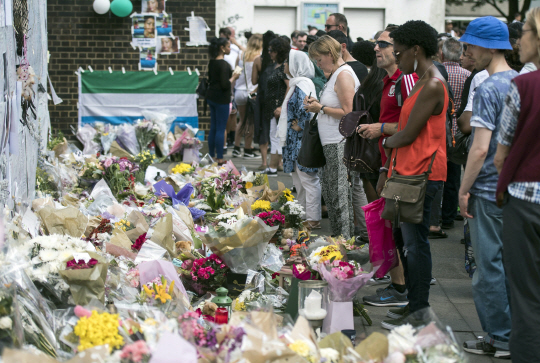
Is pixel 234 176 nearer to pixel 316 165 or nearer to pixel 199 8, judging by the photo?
pixel 316 165

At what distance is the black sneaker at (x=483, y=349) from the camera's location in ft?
11.0

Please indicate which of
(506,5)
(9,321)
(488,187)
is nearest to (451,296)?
(488,187)

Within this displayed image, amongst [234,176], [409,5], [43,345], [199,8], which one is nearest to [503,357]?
[43,345]

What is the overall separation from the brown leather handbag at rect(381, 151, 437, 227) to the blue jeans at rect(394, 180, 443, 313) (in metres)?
0.10

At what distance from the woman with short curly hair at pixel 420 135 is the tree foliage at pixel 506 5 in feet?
45.8

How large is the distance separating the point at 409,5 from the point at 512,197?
1371 centimetres

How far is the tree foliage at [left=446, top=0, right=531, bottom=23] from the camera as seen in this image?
16.7 meters

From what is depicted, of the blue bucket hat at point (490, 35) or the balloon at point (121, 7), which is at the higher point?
the balloon at point (121, 7)

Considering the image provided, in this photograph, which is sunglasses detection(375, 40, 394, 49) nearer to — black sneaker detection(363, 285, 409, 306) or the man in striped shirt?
black sneaker detection(363, 285, 409, 306)

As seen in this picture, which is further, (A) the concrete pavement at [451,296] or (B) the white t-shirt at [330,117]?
(B) the white t-shirt at [330,117]

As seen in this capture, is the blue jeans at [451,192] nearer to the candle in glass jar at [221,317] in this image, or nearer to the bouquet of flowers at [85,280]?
the candle in glass jar at [221,317]

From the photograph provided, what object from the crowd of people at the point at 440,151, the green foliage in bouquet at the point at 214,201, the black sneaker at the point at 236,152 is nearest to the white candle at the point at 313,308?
the crowd of people at the point at 440,151

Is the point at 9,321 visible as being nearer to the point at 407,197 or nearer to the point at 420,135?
the point at 407,197

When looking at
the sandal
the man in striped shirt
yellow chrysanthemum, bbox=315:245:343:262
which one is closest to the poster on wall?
the man in striped shirt
